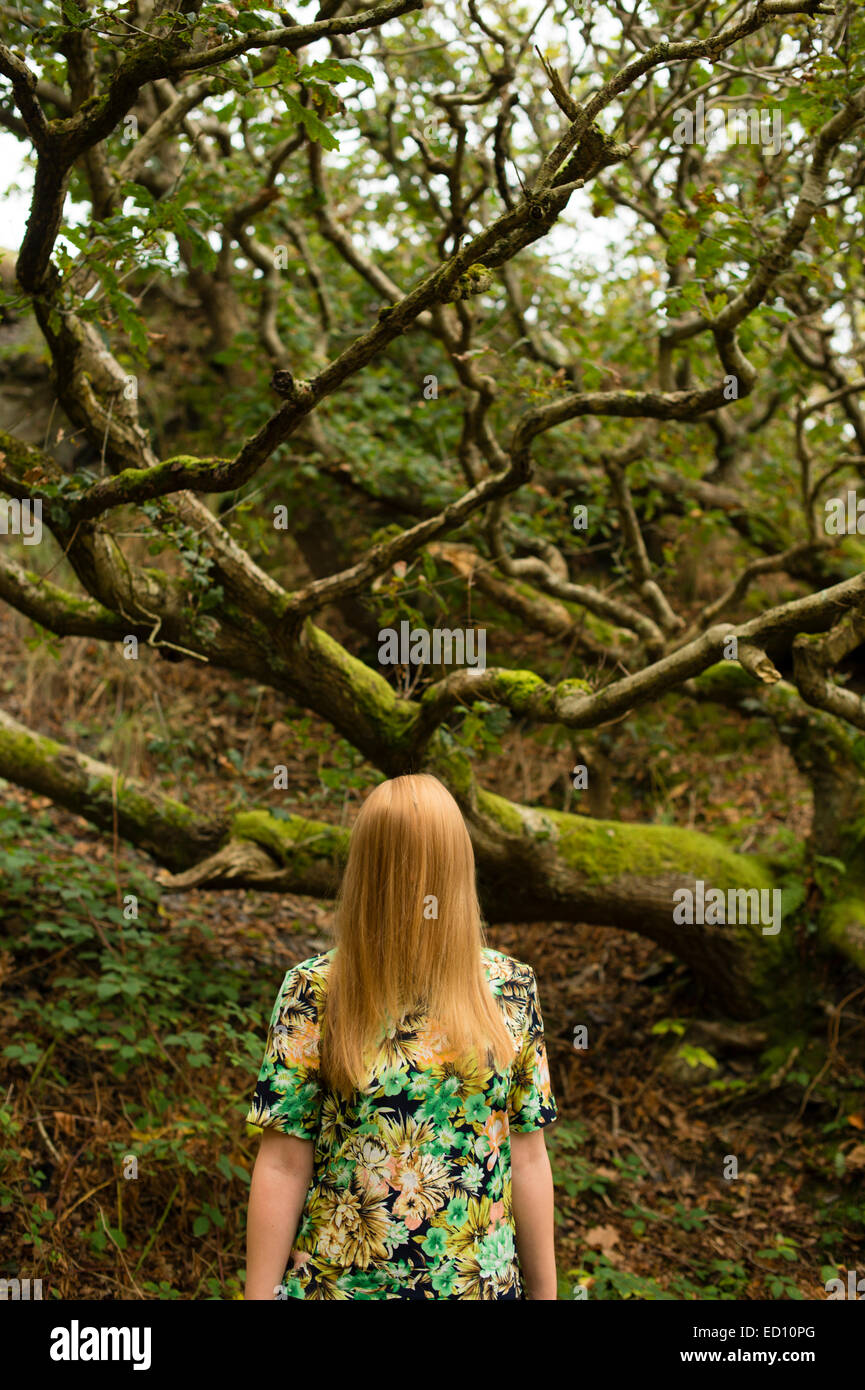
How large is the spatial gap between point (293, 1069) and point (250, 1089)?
2.93 meters

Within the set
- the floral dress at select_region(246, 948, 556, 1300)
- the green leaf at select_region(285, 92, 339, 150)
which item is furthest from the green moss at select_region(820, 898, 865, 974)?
the green leaf at select_region(285, 92, 339, 150)

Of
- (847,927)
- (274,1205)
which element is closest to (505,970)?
(274,1205)

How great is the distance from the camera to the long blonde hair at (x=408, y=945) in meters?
1.91

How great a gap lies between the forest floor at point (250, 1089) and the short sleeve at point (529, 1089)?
210 centimetres

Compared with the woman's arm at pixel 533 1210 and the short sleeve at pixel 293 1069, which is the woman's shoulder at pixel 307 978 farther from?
the woman's arm at pixel 533 1210

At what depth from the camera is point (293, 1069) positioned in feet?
6.38

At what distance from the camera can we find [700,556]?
31.6 feet

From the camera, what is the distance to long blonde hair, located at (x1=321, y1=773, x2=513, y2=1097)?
191 centimetres

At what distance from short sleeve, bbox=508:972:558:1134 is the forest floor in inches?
82.8
